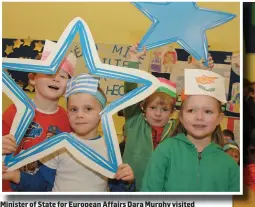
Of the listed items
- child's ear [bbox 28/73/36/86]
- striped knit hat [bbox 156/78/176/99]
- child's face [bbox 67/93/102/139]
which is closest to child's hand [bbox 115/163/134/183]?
child's face [bbox 67/93/102/139]

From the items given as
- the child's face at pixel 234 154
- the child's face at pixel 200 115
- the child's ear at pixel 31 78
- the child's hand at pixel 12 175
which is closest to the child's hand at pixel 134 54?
the child's face at pixel 200 115

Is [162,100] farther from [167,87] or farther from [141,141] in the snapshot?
[141,141]

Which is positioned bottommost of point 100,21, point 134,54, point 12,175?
point 12,175

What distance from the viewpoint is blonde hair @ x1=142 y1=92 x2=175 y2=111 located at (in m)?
1.32

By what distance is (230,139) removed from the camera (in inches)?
52.3

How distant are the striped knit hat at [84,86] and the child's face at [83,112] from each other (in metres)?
0.01

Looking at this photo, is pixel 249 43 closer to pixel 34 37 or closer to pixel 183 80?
pixel 183 80

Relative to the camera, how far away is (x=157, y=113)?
1.32m

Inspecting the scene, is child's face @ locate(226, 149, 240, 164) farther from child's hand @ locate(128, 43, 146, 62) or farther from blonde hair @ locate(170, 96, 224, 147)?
child's hand @ locate(128, 43, 146, 62)

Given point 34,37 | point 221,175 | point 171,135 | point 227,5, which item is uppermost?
point 227,5

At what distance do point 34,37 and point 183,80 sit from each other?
0.55m

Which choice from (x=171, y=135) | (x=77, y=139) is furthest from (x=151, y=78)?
(x=77, y=139)

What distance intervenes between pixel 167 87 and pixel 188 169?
0.97 feet

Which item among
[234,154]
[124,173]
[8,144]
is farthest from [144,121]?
[8,144]
